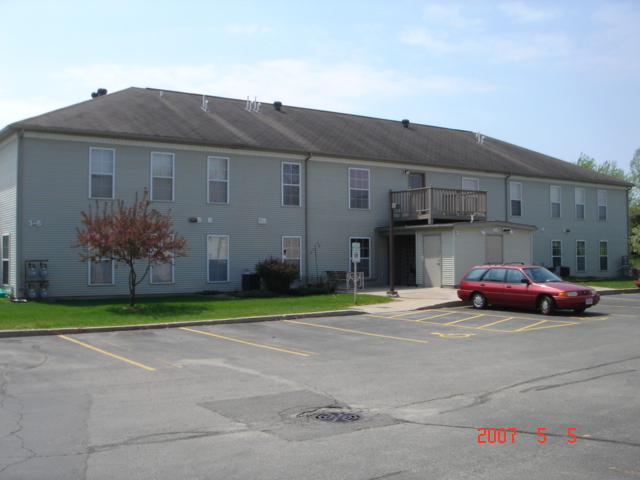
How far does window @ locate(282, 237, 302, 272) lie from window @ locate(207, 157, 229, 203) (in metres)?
3.21

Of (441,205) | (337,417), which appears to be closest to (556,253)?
(441,205)

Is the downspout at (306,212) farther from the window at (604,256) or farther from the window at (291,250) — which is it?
the window at (604,256)

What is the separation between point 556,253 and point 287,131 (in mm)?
17203

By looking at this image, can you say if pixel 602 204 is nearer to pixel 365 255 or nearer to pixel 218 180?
pixel 365 255

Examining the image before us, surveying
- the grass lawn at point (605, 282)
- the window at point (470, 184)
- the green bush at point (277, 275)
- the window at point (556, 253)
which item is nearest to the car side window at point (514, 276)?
the green bush at point (277, 275)

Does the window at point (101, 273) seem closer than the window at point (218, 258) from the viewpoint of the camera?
Yes

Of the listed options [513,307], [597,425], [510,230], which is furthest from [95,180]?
[597,425]

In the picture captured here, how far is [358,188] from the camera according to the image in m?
28.7

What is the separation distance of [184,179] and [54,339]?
1136cm

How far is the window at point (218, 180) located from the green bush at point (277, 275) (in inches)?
126

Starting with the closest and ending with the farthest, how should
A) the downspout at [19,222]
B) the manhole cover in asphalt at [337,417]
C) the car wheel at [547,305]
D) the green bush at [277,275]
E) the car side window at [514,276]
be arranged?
the manhole cover in asphalt at [337,417], the car wheel at [547,305], the car side window at [514,276], the downspout at [19,222], the green bush at [277,275]

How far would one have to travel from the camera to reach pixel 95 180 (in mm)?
22547

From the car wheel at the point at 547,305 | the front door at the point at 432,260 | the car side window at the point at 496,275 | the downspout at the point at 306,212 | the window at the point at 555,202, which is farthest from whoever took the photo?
the window at the point at 555,202

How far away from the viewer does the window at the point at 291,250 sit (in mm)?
26516
